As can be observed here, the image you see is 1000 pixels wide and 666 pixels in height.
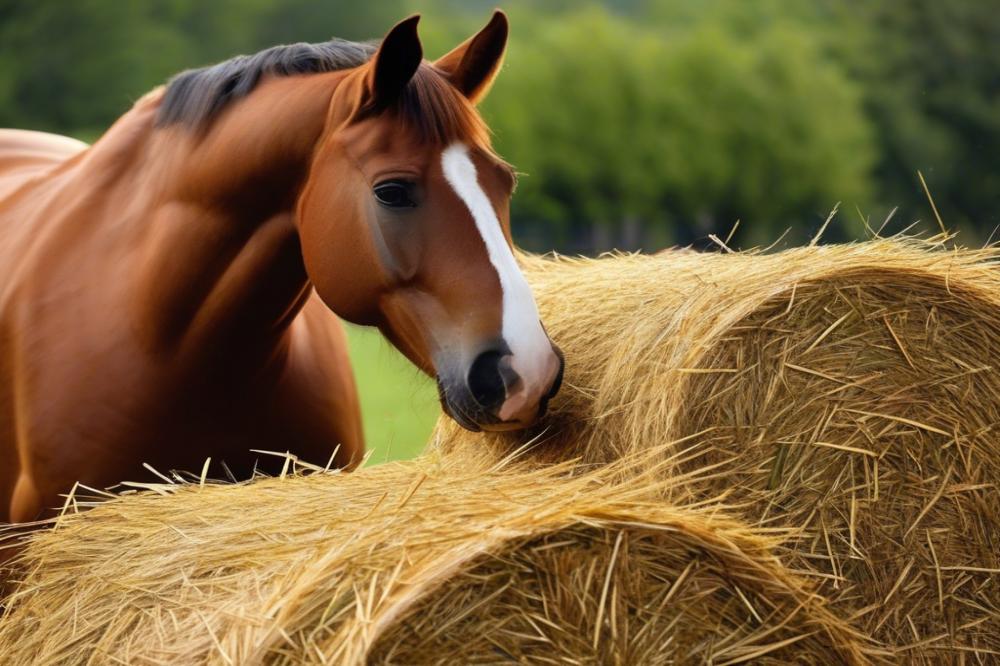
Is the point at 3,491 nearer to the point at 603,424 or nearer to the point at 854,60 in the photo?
the point at 603,424

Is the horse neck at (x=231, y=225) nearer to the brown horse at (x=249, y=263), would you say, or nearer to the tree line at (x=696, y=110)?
the brown horse at (x=249, y=263)

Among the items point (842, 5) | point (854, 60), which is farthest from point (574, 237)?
point (842, 5)

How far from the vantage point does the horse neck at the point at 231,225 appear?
3.11 metres

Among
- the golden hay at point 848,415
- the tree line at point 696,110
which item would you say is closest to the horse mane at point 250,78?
the golden hay at point 848,415

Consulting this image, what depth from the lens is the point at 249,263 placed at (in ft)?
10.4

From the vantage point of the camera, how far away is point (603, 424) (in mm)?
2787

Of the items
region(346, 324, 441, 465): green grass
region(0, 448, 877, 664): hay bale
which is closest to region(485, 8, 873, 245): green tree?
region(346, 324, 441, 465): green grass

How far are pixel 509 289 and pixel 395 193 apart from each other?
39cm

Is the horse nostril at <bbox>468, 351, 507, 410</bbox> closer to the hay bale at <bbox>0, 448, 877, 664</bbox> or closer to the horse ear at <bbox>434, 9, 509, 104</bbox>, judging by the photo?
the hay bale at <bbox>0, 448, 877, 664</bbox>

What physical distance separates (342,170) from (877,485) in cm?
146

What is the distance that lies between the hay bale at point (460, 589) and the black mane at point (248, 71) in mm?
1244

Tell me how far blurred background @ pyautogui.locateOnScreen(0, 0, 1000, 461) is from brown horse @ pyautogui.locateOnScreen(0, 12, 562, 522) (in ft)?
98.6

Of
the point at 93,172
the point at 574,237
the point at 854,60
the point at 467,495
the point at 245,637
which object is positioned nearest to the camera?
the point at 245,637

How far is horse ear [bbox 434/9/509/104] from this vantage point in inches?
122
